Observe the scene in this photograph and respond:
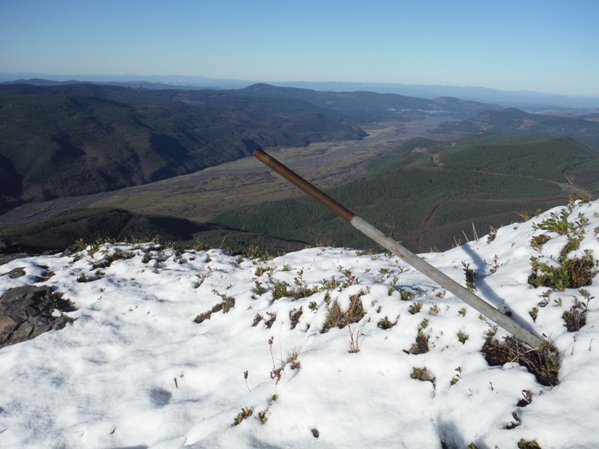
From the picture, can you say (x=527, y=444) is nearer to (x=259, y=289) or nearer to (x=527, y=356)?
(x=527, y=356)

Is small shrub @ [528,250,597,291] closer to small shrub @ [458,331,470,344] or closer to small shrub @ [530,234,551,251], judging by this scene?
small shrub @ [530,234,551,251]

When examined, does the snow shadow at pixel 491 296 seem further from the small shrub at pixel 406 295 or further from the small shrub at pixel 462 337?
the small shrub at pixel 406 295


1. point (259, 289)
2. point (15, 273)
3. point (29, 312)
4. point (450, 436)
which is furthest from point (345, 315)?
point (15, 273)

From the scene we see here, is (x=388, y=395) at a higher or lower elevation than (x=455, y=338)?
lower

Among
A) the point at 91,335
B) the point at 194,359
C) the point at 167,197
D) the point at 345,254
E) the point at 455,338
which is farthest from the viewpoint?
the point at 167,197

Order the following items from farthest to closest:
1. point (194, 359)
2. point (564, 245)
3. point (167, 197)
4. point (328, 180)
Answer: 1. point (328, 180)
2. point (167, 197)
3. point (194, 359)
4. point (564, 245)

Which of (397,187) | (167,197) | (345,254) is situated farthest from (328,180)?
(345,254)

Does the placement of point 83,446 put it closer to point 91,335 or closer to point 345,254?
point 91,335
